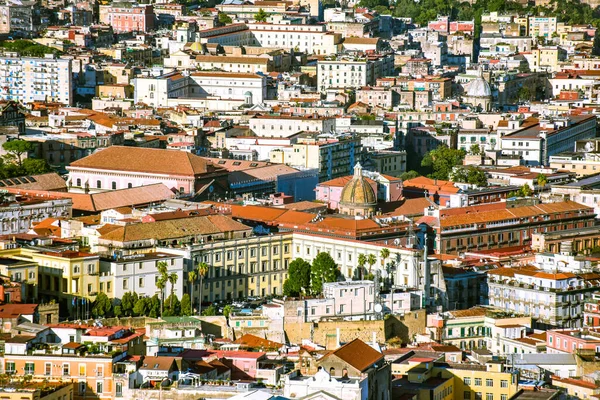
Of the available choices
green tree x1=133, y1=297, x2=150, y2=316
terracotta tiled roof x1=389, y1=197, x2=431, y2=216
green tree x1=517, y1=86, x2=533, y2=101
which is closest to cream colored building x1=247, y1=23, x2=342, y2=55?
green tree x1=517, y1=86, x2=533, y2=101

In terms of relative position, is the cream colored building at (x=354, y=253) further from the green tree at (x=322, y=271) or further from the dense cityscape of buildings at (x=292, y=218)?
the green tree at (x=322, y=271)

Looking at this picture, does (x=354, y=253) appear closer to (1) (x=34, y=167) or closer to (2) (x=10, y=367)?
(1) (x=34, y=167)

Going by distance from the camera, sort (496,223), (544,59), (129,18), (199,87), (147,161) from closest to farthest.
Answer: (496,223) < (147,161) < (199,87) < (544,59) < (129,18)

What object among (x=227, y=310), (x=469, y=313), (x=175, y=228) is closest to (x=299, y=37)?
(x=175, y=228)

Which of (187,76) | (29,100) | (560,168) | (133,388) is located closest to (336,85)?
(187,76)

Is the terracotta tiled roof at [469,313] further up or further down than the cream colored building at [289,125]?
further down

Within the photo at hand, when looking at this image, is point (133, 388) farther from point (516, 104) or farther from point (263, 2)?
point (263, 2)

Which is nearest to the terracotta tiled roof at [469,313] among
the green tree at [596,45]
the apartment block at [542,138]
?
the apartment block at [542,138]
